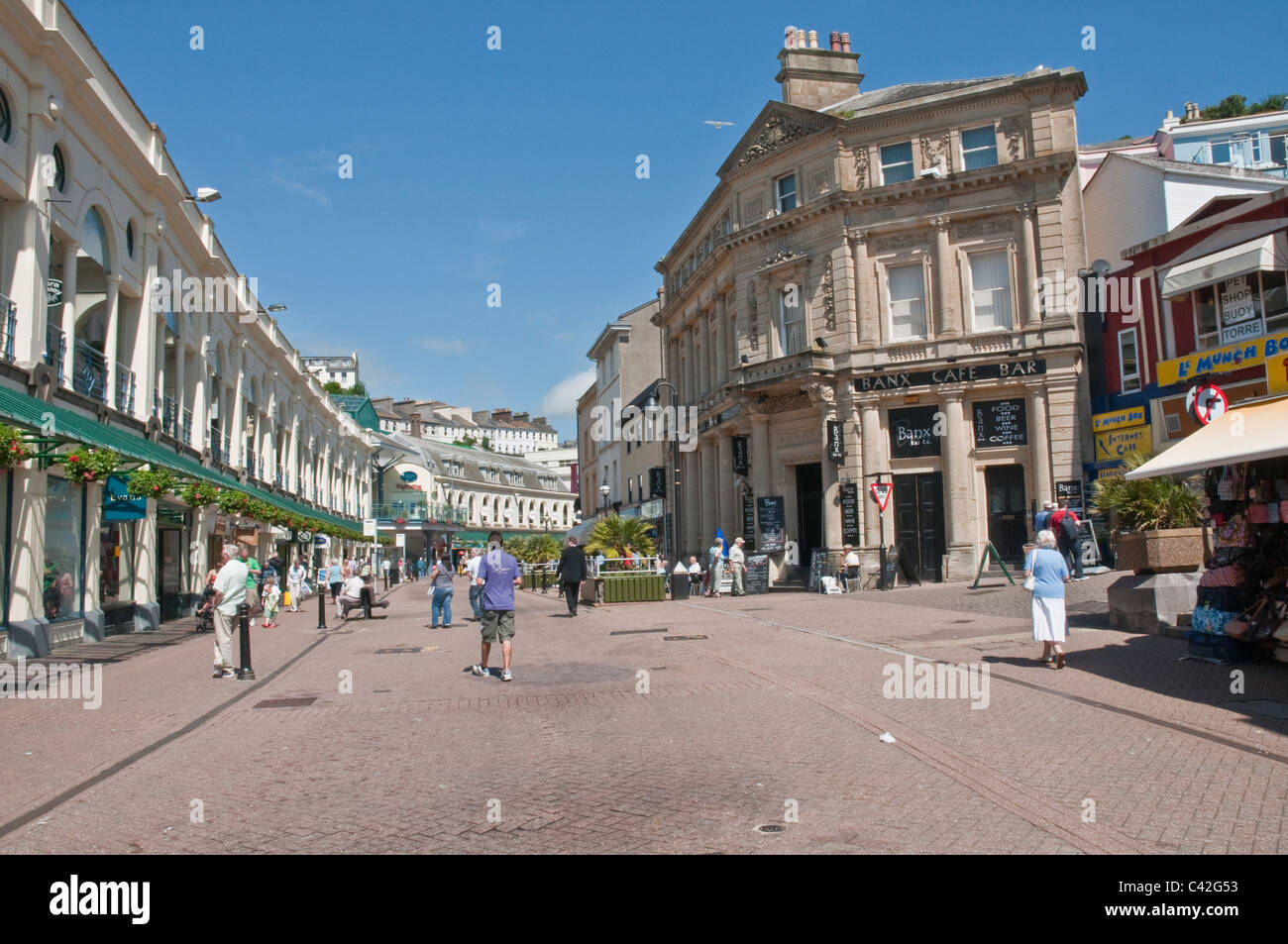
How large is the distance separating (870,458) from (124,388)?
786 inches

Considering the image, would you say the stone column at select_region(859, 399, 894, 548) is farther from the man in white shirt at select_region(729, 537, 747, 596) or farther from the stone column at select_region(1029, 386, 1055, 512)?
the stone column at select_region(1029, 386, 1055, 512)

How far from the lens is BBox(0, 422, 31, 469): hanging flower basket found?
11734mm

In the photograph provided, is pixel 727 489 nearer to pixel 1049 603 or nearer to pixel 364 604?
pixel 364 604

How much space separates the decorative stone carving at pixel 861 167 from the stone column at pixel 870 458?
6.79 meters

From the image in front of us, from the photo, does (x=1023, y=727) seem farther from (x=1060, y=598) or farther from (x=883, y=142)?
(x=883, y=142)

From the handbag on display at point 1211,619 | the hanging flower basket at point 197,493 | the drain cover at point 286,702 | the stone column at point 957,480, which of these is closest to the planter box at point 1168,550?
the handbag on display at point 1211,619

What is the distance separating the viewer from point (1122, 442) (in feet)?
84.3

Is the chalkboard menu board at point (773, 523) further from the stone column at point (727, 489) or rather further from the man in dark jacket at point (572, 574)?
the man in dark jacket at point (572, 574)

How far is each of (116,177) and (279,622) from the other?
459 inches

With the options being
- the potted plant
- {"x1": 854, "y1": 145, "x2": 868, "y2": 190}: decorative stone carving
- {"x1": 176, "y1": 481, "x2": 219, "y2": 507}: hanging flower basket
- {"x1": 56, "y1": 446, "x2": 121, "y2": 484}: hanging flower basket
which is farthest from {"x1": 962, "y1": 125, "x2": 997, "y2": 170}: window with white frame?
{"x1": 56, "y1": 446, "x2": 121, "y2": 484}: hanging flower basket

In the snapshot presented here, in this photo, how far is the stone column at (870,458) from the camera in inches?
1137

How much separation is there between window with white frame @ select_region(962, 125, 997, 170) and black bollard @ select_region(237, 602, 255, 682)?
2412 cm

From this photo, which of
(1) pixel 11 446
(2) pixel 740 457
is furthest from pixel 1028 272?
(1) pixel 11 446
